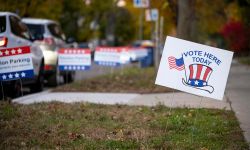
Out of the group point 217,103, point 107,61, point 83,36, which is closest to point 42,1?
point 107,61

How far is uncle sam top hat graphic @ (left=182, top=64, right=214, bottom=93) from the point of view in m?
9.37

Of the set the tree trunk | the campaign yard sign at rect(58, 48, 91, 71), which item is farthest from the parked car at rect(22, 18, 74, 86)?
the tree trunk

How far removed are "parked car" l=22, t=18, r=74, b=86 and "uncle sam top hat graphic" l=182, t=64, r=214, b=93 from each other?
9030 millimetres

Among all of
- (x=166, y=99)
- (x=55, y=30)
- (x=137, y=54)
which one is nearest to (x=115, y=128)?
(x=166, y=99)

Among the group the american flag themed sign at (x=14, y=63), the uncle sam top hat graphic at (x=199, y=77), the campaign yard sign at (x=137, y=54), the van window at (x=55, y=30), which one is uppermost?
the uncle sam top hat graphic at (x=199, y=77)

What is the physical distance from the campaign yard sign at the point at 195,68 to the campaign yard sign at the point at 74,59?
27.4ft

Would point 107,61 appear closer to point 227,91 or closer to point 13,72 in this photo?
point 227,91

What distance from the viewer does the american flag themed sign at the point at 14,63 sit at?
11500 mm

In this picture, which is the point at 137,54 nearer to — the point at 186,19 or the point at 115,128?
the point at 186,19

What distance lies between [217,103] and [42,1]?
16.6 meters

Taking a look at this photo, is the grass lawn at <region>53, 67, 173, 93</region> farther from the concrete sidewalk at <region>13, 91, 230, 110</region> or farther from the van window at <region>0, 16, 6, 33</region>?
the van window at <region>0, 16, 6, 33</region>

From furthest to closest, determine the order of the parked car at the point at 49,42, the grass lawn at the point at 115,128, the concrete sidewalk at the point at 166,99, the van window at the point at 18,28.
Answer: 1. the parked car at the point at 49,42
2. the van window at the point at 18,28
3. the concrete sidewalk at the point at 166,99
4. the grass lawn at the point at 115,128

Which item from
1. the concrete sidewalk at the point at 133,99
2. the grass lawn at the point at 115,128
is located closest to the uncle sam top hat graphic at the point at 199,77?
the grass lawn at the point at 115,128

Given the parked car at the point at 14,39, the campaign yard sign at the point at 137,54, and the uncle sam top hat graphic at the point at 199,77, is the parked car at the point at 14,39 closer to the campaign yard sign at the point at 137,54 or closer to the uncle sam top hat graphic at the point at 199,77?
the uncle sam top hat graphic at the point at 199,77
